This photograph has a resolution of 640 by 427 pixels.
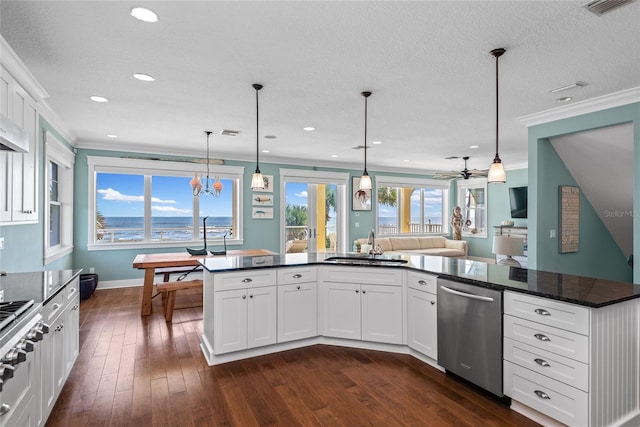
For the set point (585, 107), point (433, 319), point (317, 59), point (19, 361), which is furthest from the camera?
point (585, 107)

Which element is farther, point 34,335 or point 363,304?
point 363,304

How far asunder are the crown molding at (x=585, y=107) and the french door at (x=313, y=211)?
14.8 feet

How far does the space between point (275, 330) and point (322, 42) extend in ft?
8.15

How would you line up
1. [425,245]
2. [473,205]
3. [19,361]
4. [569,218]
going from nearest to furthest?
[19,361]
[569,218]
[425,245]
[473,205]

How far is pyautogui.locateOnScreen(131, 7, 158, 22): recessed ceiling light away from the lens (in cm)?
205

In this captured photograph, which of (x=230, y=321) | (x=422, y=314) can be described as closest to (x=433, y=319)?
(x=422, y=314)

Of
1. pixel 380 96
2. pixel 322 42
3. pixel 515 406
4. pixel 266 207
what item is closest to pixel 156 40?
pixel 322 42

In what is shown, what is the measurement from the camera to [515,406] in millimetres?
2346

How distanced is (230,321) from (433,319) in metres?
1.75

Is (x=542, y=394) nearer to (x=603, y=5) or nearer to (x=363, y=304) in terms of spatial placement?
(x=363, y=304)

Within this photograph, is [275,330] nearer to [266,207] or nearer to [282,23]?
[282,23]

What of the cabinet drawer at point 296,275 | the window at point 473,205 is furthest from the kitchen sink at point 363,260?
the window at point 473,205

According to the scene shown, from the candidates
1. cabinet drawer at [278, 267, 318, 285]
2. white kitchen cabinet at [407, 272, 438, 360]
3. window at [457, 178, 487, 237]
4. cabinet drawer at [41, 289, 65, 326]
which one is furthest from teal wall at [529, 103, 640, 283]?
cabinet drawer at [41, 289, 65, 326]

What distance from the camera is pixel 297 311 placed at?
3383 millimetres
